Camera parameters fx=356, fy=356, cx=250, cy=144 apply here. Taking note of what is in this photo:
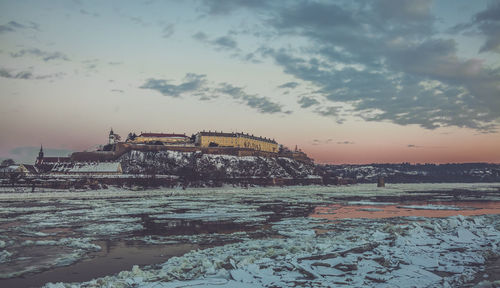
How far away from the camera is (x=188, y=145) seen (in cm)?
12175

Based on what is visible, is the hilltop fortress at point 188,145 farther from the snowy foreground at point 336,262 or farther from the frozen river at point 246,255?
the snowy foreground at point 336,262

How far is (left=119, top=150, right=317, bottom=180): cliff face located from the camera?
104 m

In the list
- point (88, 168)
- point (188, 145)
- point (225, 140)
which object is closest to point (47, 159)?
point (88, 168)

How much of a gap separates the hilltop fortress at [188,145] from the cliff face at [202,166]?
7.51ft

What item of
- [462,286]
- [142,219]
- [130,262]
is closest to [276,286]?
[462,286]

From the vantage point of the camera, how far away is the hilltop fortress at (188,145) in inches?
4304

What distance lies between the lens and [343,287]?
977 cm

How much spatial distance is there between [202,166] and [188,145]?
14324 millimetres

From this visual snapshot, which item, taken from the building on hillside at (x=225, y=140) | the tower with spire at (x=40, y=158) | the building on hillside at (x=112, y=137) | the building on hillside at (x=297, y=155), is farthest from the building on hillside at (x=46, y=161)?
the building on hillside at (x=297, y=155)

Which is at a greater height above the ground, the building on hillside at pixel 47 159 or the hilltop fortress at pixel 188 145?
the hilltop fortress at pixel 188 145

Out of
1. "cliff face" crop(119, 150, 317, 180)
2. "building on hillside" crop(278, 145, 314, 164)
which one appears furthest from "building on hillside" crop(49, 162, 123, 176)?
"building on hillside" crop(278, 145, 314, 164)

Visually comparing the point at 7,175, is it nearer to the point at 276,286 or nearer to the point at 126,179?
the point at 126,179

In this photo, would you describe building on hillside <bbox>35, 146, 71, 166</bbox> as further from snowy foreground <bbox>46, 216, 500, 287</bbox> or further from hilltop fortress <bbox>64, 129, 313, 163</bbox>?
snowy foreground <bbox>46, 216, 500, 287</bbox>

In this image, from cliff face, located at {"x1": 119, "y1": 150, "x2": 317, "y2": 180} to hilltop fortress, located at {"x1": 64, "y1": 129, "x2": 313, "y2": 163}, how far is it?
2290mm
